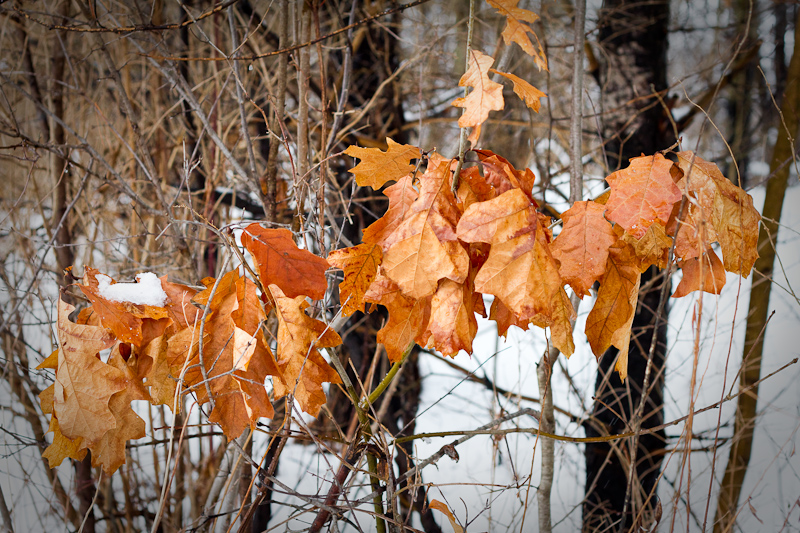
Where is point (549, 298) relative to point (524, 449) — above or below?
below

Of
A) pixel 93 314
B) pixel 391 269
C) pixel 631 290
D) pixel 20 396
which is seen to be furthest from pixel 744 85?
pixel 20 396

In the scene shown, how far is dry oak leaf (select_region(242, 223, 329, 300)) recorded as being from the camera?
1.54 ft

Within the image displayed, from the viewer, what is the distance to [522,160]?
208 centimetres

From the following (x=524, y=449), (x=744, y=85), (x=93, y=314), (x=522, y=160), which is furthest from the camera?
(x=744, y=85)

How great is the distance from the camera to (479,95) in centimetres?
42

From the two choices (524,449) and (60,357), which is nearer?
(60,357)

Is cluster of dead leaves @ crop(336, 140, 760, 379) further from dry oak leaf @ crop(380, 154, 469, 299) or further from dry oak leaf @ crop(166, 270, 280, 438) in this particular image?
dry oak leaf @ crop(166, 270, 280, 438)

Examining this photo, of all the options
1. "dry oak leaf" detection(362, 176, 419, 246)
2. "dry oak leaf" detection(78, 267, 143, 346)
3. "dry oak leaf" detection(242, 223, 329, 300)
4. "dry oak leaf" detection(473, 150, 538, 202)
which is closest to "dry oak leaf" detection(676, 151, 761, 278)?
"dry oak leaf" detection(473, 150, 538, 202)

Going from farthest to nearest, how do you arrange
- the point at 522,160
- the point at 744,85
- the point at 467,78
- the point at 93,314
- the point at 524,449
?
the point at 744,85 → the point at 522,160 → the point at 524,449 → the point at 93,314 → the point at 467,78

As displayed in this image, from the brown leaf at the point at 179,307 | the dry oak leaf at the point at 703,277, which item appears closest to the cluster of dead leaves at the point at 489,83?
the dry oak leaf at the point at 703,277

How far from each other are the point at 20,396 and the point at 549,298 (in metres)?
1.57

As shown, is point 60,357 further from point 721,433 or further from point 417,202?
point 721,433

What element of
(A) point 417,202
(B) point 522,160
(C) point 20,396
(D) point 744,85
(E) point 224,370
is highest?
(D) point 744,85

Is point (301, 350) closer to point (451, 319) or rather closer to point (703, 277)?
point (451, 319)
